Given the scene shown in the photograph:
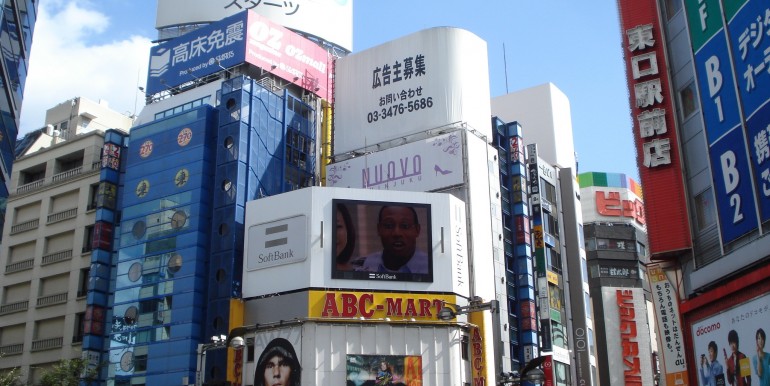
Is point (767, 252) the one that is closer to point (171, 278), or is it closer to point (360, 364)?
point (360, 364)

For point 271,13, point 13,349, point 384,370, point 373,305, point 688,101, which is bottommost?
point 384,370

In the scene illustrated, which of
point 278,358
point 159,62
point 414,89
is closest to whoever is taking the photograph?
point 278,358

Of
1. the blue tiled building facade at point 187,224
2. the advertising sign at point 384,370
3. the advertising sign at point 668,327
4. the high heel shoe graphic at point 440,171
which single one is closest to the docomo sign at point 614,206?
the high heel shoe graphic at point 440,171

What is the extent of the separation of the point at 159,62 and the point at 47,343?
24.5 metres

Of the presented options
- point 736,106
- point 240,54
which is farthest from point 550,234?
point 736,106

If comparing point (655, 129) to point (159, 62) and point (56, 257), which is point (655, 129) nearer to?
point (159, 62)

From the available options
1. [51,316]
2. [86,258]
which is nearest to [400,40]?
[86,258]

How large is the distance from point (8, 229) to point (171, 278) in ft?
82.7

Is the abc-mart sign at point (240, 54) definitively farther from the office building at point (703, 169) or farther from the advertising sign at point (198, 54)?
the office building at point (703, 169)

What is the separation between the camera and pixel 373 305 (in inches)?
2136

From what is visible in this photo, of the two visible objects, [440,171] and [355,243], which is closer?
[355,243]

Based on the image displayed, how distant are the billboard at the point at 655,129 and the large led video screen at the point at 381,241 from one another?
2170 cm

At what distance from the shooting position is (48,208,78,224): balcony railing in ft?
240

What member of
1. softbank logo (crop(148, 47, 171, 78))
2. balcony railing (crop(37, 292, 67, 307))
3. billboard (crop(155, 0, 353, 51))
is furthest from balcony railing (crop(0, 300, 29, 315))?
billboard (crop(155, 0, 353, 51))
